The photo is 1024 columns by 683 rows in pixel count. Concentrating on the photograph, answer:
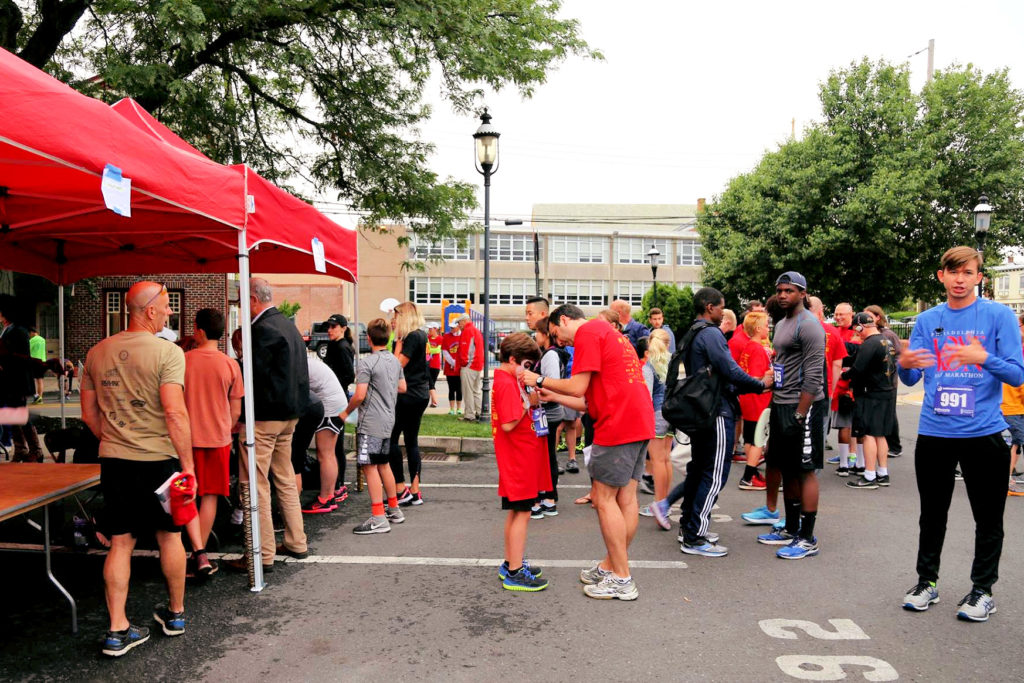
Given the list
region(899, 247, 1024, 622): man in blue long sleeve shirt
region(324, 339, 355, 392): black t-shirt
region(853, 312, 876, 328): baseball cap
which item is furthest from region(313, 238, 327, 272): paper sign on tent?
region(853, 312, 876, 328): baseball cap

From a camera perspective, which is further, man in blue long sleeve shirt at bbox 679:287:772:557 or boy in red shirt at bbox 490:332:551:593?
man in blue long sleeve shirt at bbox 679:287:772:557

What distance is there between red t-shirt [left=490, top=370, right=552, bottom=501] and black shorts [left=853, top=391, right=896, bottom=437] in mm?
4832

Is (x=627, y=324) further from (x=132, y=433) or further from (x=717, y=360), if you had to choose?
(x=132, y=433)

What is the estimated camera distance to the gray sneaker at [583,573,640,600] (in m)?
4.39

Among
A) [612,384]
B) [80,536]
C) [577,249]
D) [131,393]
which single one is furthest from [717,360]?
[577,249]

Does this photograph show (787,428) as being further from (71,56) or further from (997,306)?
(71,56)

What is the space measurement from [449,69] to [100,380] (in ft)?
31.6

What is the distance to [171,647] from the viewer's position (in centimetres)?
372

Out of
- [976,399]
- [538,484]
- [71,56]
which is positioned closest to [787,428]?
[976,399]

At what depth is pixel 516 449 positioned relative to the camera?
14.5 feet

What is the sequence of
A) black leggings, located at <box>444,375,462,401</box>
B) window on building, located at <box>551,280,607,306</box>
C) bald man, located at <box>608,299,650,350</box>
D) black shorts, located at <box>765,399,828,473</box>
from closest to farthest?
black shorts, located at <box>765,399,828,473</box>, bald man, located at <box>608,299,650,350</box>, black leggings, located at <box>444,375,462,401</box>, window on building, located at <box>551,280,607,306</box>

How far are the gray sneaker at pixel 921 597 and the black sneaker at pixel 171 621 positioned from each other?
13.8ft

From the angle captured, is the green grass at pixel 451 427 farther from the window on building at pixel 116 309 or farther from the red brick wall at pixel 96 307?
the window on building at pixel 116 309

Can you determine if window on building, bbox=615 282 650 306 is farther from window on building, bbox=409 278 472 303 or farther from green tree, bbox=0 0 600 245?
green tree, bbox=0 0 600 245
